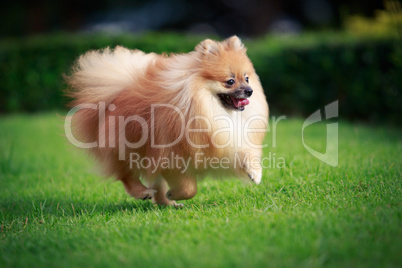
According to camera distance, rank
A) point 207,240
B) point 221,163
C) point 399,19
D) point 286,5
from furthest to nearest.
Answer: point 286,5 < point 399,19 < point 221,163 < point 207,240

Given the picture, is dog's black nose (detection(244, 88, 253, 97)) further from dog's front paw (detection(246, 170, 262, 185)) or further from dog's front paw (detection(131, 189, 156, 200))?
dog's front paw (detection(131, 189, 156, 200))

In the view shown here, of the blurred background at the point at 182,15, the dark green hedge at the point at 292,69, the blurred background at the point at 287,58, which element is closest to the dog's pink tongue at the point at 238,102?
the dark green hedge at the point at 292,69

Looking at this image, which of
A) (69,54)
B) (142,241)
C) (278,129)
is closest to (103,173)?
(142,241)

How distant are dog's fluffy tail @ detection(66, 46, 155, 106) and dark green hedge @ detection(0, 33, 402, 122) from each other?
2314 mm

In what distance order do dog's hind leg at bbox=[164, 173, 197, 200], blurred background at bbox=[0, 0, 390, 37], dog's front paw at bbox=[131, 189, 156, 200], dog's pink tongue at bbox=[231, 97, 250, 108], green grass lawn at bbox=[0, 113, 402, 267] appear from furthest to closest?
blurred background at bbox=[0, 0, 390, 37] < dog's front paw at bbox=[131, 189, 156, 200] < dog's hind leg at bbox=[164, 173, 197, 200] < dog's pink tongue at bbox=[231, 97, 250, 108] < green grass lawn at bbox=[0, 113, 402, 267]

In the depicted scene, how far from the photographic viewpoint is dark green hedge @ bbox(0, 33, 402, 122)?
870 centimetres

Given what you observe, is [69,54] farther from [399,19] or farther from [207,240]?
[207,240]

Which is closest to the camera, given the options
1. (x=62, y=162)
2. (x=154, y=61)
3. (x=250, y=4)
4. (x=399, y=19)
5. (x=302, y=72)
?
(x=154, y=61)

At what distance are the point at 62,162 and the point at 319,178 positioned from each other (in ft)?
14.0

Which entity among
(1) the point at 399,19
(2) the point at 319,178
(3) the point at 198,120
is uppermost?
(1) the point at 399,19

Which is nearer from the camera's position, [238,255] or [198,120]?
Answer: [238,255]

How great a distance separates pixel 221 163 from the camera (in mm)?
4109

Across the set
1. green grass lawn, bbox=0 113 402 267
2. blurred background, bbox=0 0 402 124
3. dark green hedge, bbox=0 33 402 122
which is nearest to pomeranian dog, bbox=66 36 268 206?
green grass lawn, bbox=0 113 402 267

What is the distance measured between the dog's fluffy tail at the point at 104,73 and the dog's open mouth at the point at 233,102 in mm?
932
